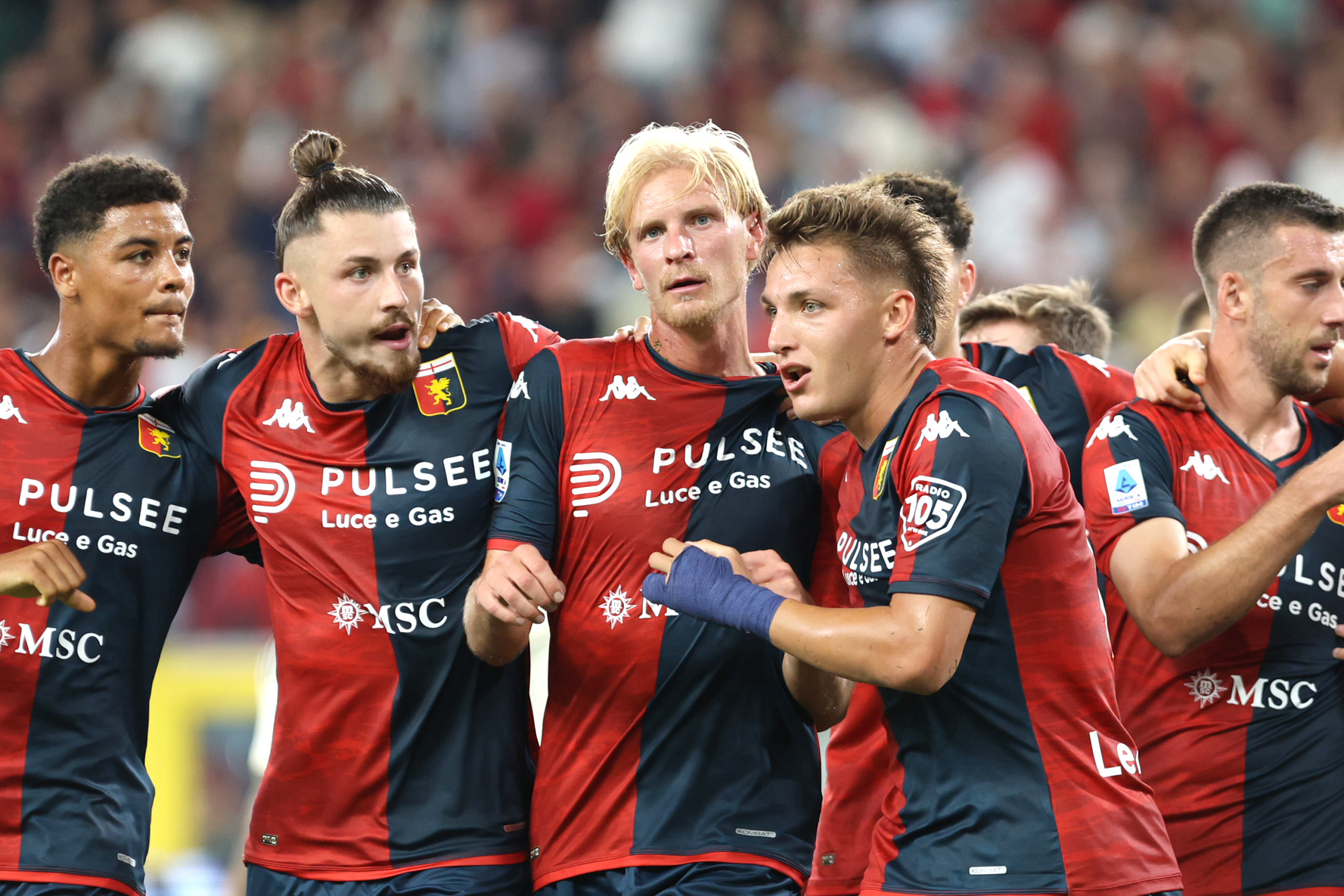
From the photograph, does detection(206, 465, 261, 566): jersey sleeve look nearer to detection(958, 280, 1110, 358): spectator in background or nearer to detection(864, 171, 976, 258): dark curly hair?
detection(864, 171, 976, 258): dark curly hair

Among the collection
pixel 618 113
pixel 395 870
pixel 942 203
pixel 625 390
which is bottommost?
pixel 395 870

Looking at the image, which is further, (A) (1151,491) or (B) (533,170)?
(B) (533,170)

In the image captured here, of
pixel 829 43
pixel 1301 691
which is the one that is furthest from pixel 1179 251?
pixel 1301 691

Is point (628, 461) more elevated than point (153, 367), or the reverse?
point (153, 367)

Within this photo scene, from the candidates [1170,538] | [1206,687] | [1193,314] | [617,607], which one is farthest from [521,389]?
[1193,314]

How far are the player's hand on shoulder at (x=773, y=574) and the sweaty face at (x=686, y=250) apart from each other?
84cm

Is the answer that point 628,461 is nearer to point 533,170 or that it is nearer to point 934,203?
point 934,203

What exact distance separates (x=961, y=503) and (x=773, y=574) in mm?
671

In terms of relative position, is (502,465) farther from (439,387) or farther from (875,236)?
(875,236)

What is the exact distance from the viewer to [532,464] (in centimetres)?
447

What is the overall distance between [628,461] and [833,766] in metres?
1.19

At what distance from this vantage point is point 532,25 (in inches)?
566

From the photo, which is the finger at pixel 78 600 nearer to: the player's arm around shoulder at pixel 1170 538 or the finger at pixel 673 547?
the finger at pixel 673 547

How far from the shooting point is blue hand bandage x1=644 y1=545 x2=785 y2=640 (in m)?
3.74
